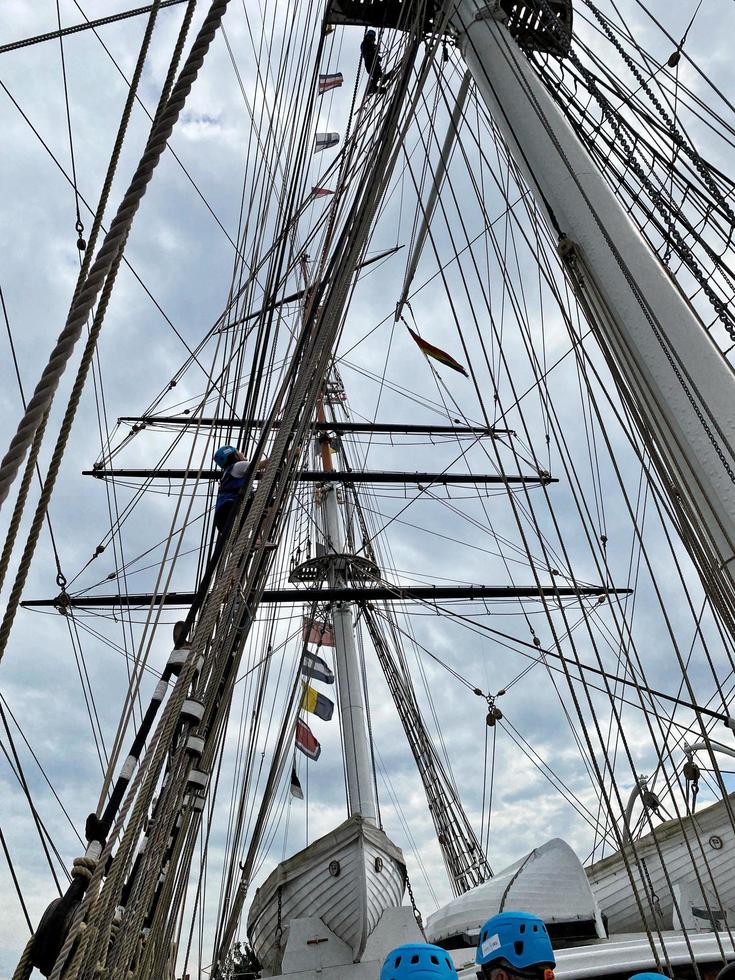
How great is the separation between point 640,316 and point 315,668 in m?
9.93

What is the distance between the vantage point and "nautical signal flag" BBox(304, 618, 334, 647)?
13984mm

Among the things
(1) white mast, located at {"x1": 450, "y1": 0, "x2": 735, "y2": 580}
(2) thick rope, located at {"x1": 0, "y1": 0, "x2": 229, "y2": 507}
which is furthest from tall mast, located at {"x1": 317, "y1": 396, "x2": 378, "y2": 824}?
(2) thick rope, located at {"x1": 0, "y1": 0, "x2": 229, "y2": 507}

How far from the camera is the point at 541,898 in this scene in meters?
6.47

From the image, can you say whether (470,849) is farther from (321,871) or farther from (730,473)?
(730,473)

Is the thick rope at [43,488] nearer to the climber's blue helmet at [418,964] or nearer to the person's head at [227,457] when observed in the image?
the climber's blue helmet at [418,964]

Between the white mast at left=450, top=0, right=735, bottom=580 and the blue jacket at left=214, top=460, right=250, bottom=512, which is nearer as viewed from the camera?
the white mast at left=450, top=0, right=735, bottom=580

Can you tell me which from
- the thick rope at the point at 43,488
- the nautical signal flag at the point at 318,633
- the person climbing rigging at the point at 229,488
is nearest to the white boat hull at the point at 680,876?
the person climbing rigging at the point at 229,488

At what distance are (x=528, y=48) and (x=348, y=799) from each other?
9.40 metres

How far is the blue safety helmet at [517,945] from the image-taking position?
244 centimetres

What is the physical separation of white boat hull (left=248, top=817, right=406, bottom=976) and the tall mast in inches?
50.9

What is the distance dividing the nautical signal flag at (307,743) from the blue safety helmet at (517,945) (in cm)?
962

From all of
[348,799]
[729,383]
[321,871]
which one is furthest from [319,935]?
[729,383]

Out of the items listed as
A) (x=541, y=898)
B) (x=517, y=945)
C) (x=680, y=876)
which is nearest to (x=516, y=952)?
(x=517, y=945)

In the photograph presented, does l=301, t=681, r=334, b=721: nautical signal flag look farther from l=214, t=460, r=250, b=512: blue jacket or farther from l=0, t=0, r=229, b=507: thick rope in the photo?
l=0, t=0, r=229, b=507: thick rope
